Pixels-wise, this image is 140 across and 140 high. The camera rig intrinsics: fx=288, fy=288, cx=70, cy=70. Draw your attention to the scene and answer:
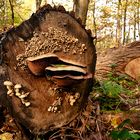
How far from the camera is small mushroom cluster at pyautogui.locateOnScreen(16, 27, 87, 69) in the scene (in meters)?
3.07

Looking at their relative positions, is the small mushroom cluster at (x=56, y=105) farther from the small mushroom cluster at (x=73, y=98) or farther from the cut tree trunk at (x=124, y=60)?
the cut tree trunk at (x=124, y=60)

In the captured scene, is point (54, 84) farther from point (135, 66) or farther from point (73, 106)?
point (135, 66)

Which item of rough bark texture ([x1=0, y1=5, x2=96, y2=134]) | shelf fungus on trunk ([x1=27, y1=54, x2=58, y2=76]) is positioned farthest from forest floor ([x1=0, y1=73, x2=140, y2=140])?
shelf fungus on trunk ([x1=27, y1=54, x2=58, y2=76])

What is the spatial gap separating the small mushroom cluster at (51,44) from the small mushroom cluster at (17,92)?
0.22 m

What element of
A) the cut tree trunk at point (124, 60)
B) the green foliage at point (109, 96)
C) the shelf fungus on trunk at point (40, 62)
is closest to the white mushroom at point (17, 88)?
the shelf fungus on trunk at point (40, 62)

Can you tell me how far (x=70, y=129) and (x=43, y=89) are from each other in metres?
0.55

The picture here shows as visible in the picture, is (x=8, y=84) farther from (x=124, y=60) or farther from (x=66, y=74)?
(x=124, y=60)

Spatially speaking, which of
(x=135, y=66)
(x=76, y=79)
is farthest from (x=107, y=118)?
(x=135, y=66)

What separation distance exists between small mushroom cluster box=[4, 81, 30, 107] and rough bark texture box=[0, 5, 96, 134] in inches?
1.8

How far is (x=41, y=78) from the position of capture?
3.13m

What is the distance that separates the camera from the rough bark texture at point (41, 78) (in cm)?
306

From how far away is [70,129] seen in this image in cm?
325

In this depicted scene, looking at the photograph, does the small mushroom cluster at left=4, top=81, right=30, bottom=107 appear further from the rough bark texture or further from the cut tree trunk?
the cut tree trunk

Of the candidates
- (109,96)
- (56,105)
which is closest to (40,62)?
(56,105)
